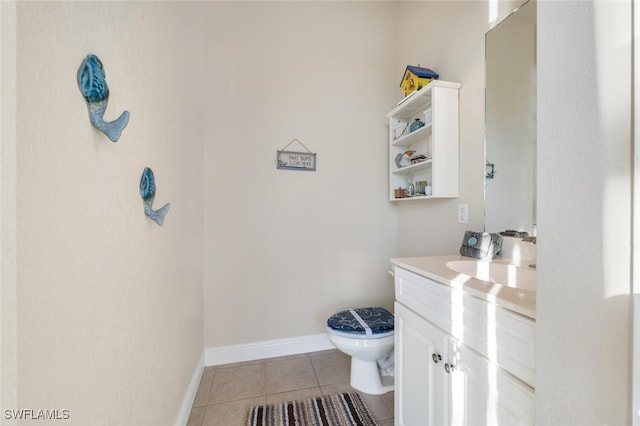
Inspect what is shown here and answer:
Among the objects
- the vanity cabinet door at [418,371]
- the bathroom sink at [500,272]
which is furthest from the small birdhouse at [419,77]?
the vanity cabinet door at [418,371]

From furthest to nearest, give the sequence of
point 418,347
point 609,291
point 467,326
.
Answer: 1. point 418,347
2. point 467,326
3. point 609,291

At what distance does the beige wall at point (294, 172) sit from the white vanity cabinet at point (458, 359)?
98 centimetres

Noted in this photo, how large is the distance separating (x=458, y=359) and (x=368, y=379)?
38.0 inches

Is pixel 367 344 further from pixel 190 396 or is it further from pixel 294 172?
pixel 294 172

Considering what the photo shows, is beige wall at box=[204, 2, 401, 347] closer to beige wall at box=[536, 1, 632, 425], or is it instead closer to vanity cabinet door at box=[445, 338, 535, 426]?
vanity cabinet door at box=[445, 338, 535, 426]

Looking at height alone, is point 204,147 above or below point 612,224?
above

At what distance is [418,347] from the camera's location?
3.35 ft

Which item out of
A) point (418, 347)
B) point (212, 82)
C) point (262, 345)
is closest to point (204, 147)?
point (212, 82)

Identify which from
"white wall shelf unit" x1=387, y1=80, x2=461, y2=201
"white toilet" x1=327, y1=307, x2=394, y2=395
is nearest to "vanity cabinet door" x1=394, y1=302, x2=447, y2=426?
"white toilet" x1=327, y1=307, x2=394, y2=395

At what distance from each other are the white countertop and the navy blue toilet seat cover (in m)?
0.59

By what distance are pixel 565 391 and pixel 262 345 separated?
1864mm

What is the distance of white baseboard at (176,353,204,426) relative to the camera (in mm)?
1276

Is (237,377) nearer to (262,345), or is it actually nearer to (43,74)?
(262,345)

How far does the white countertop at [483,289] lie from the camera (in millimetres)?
622
